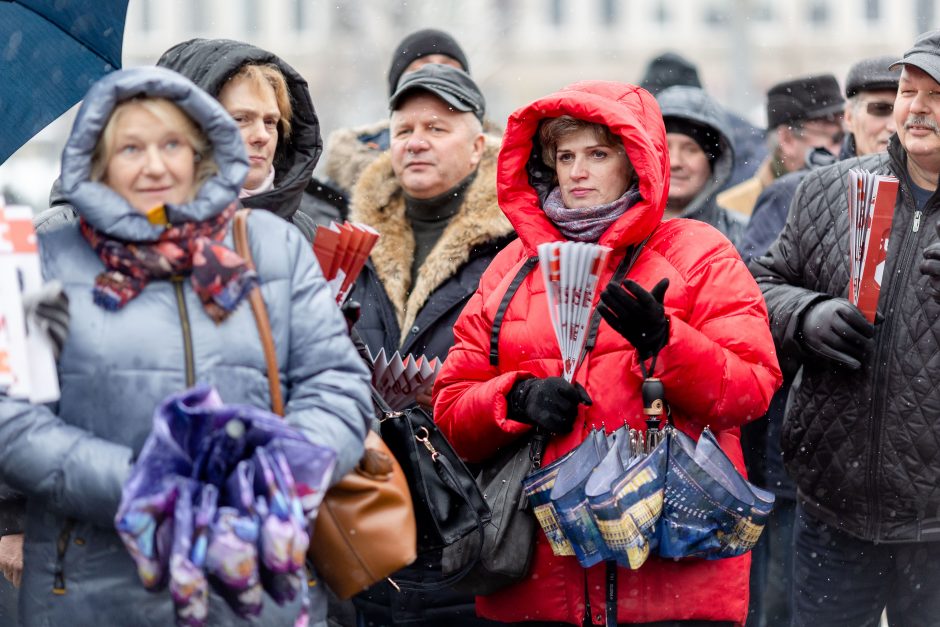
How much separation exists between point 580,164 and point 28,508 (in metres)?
1.93

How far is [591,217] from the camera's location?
473cm

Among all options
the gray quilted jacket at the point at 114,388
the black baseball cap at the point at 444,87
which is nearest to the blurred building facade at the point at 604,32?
the black baseball cap at the point at 444,87

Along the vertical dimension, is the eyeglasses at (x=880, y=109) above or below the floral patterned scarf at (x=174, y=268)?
below

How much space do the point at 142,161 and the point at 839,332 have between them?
7.99 feet

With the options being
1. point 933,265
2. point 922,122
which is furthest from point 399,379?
point 922,122

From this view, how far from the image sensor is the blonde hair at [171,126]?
12.3ft

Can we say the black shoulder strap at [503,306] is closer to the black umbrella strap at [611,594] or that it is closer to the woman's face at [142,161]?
the black umbrella strap at [611,594]

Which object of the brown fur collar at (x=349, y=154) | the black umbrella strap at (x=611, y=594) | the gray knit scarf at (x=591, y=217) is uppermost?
the gray knit scarf at (x=591, y=217)

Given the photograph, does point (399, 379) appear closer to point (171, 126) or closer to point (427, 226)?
point (427, 226)

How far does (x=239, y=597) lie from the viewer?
3.43 m

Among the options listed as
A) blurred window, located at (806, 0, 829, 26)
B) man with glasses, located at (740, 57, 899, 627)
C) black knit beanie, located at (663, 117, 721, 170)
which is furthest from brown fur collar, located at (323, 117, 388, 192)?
blurred window, located at (806, 0, 829, 26)

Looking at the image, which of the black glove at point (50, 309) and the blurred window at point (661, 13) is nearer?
the black glove at point (50, 309)

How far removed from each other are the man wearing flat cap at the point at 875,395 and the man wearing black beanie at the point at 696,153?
5.33 feet

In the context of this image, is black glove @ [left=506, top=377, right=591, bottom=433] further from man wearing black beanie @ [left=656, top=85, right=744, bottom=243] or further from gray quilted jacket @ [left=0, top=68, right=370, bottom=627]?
man wearing black beanie @ [left=656, top=85, right=744, bottom=243]
